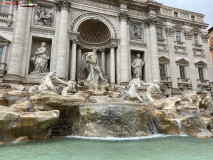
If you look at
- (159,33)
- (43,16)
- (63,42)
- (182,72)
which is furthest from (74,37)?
(182,72)

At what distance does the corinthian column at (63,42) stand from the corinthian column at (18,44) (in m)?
3.10

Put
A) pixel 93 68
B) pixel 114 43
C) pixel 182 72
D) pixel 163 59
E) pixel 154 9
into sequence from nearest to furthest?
pixel 93 68 → pixel 114 43 → pixel 154 9 → pixel 163 59 → pixel 182 72

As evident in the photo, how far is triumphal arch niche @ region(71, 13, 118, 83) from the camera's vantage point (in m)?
16.8

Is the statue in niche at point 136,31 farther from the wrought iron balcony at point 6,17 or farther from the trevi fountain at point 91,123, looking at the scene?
the wrought iron balcony at point 6,17

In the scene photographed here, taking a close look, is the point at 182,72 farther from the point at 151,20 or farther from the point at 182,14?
the point at 182,14

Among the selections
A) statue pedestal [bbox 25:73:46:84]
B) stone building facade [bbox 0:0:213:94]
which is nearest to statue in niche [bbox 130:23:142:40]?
stone building facade [bbox 0:0:213:94]

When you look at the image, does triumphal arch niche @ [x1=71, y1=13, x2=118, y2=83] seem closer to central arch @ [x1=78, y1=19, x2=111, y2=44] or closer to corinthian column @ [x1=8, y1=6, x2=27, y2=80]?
central arch @ [x1=78, y1=19, x2=111, y2=44]

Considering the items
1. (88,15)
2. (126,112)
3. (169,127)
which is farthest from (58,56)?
(169,127)

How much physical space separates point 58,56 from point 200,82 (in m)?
17.4

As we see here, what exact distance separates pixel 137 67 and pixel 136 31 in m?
4.60

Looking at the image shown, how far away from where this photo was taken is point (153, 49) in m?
18.0

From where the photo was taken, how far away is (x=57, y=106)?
8.12 metres

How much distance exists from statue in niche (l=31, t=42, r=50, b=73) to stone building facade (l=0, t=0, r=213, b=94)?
46cm

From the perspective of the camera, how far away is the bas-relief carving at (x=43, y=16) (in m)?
15.7
